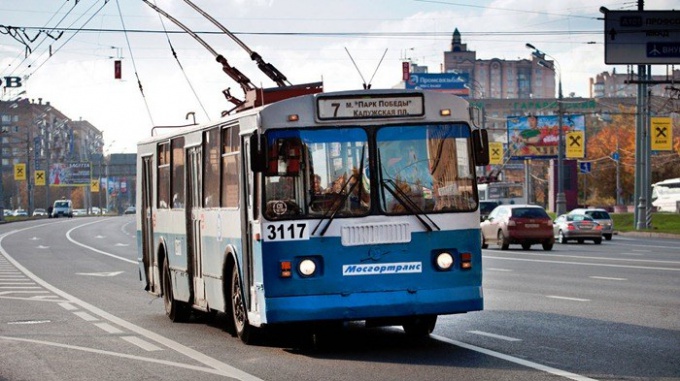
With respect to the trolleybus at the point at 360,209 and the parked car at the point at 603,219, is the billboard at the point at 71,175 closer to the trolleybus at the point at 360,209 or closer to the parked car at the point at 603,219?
the parked car at the point at 603,219

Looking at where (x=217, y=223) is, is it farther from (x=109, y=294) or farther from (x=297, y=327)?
(x=109, y=294)

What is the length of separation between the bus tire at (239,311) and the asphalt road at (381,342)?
0.15 meters

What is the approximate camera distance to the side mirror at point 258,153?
12.9 metres

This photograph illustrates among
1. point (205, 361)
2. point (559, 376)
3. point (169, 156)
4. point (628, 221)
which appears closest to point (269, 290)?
point (205, 361)

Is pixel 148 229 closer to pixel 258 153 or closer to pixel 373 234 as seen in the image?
pixel 258 153

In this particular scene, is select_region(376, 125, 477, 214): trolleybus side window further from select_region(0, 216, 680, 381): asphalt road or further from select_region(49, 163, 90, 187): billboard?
select_region(49, 163, 90, 187): billboard

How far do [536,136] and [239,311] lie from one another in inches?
3312

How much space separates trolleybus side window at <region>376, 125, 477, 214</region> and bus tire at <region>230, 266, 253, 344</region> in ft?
6.26

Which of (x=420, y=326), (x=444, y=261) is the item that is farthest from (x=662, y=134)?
(x=444, y=261)

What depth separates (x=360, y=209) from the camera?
13.2 metres

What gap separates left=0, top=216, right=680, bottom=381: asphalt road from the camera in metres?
11.5

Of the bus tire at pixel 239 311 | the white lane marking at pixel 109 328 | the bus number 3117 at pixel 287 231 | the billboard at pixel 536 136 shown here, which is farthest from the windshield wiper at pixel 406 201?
the billboard at pixel 536 136

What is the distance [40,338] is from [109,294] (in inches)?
334

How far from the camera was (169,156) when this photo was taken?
17906mm
